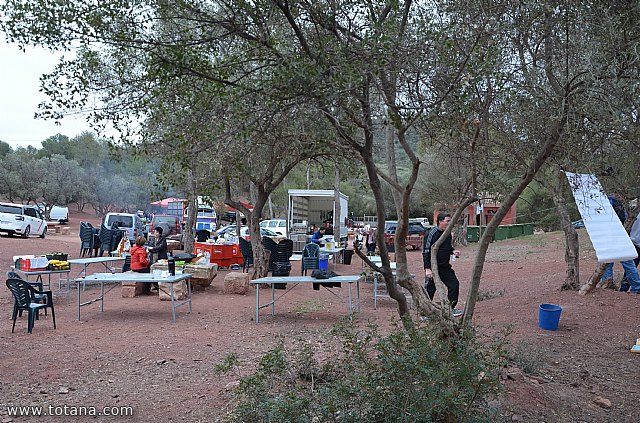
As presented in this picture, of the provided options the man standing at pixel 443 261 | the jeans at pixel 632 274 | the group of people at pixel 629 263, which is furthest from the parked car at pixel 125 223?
the jeans at pixel 632 274

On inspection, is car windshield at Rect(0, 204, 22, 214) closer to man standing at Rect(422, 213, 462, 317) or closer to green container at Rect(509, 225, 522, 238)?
man standing at Rect(422, 213, 462, 317)

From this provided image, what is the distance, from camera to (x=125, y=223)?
2388 cm

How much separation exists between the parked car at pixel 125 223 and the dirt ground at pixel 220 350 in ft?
38.1

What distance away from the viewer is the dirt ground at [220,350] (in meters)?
4.90

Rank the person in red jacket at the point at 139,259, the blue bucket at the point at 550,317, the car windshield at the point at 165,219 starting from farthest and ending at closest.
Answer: the car windshield at the point at 165,219
the person in red jacket at the point at 139,259
the blue bucket at the point at 550,317

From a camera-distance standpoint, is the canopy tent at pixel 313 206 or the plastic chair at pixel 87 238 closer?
the plastic chair at pixel 87 238

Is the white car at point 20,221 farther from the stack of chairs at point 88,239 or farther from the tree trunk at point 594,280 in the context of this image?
the tree trunk at point 594,280

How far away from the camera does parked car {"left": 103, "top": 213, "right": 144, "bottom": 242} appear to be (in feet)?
75.5

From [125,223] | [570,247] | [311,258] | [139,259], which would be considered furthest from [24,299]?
[125,223]

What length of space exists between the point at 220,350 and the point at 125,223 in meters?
18.5

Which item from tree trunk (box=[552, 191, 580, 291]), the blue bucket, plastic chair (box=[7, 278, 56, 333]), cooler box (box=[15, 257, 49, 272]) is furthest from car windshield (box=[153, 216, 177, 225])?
the blue bucket

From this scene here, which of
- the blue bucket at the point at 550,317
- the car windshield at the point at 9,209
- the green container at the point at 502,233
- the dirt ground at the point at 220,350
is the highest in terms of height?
the car windshield at the point at 9,209

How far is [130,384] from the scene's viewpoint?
A: 5445mm

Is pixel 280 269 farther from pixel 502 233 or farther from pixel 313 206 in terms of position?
pixel 502 233
